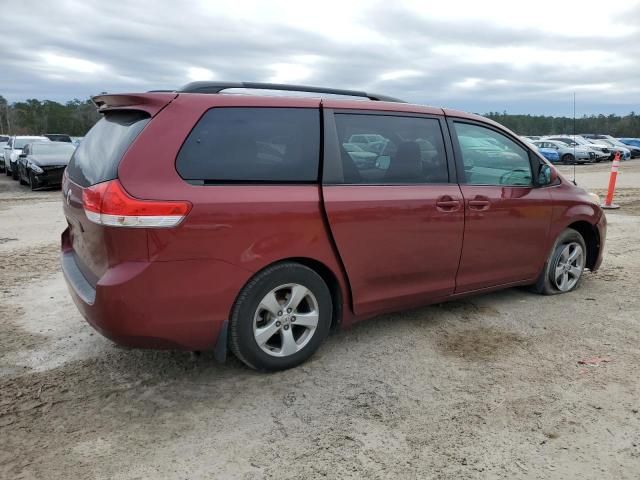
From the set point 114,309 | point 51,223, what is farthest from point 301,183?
point 51,223

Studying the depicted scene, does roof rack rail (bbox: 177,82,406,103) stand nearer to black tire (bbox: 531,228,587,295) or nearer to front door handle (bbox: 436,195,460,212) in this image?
front door handle (bbox: 436,195,460,212)

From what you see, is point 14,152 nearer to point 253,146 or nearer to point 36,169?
point 36,169

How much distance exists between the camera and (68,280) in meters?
3.54

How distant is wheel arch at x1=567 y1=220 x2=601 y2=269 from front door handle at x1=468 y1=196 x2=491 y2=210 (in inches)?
57.4

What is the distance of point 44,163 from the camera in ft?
50.1

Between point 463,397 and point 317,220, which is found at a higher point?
point 317,220

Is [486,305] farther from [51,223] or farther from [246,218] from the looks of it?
[51,223]

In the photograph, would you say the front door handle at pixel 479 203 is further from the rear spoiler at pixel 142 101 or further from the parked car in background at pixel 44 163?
the parked car in background at pixel 44 163

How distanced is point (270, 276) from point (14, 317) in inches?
104

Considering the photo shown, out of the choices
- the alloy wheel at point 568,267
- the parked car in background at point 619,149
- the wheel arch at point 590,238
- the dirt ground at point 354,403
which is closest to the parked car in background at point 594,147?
the parked car in background at point 619,149

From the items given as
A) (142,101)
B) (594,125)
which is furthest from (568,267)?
(594,125)

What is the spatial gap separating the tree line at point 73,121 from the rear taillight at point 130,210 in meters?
62.7

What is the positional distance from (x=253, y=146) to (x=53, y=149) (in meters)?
15.3

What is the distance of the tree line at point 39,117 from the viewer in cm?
6994
